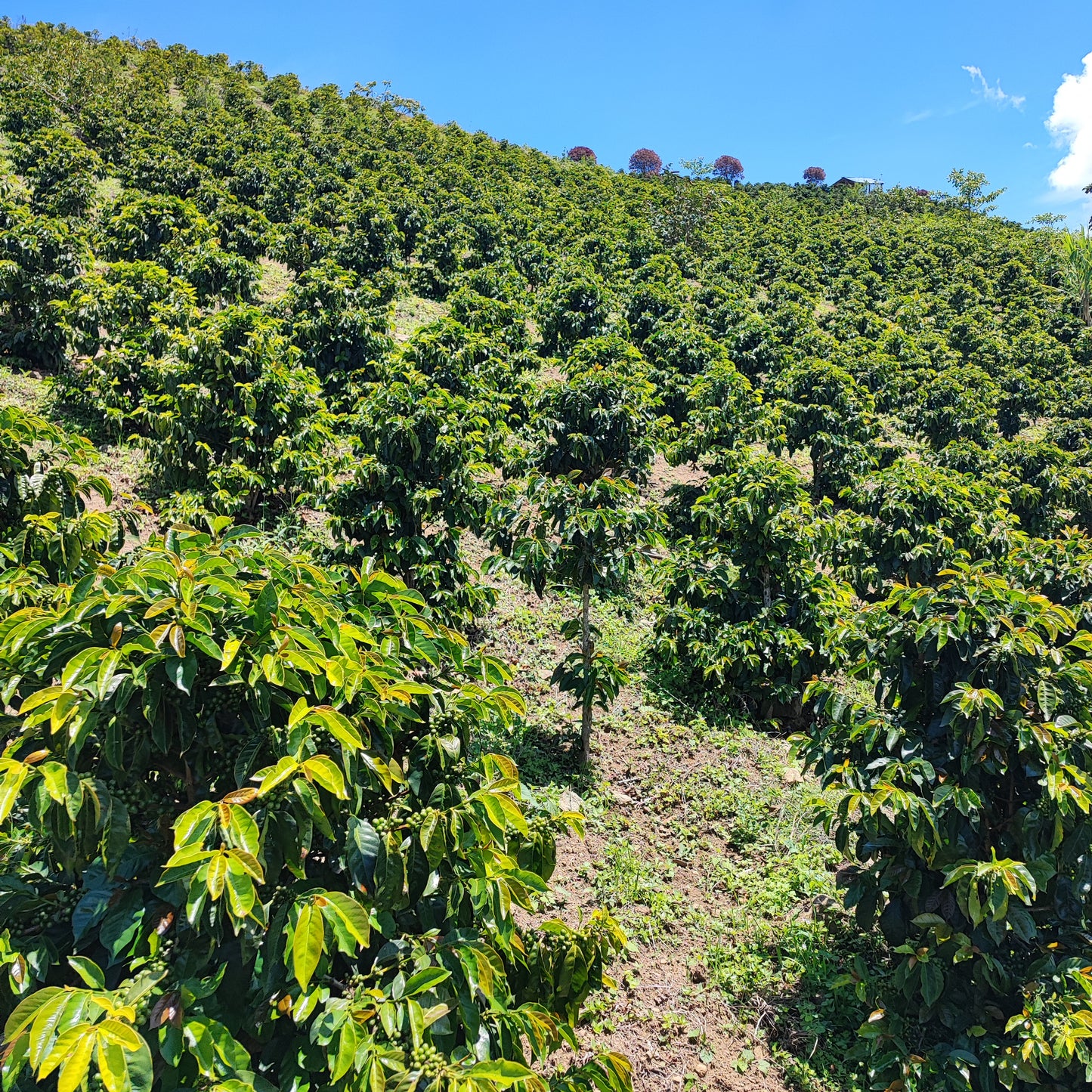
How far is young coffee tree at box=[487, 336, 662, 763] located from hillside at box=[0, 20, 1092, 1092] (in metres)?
0.05

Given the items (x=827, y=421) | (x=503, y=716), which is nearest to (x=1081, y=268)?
(x=827, y=421)

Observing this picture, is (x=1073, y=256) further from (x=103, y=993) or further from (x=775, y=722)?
(x=103, y=993)

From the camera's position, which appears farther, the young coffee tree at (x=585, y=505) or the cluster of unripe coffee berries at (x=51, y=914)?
the young coffee tree at (x=585, y=505)

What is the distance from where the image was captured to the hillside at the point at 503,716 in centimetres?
199

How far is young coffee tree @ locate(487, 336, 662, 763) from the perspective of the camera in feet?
19.9

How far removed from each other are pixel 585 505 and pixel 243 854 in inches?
185

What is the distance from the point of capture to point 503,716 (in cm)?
275

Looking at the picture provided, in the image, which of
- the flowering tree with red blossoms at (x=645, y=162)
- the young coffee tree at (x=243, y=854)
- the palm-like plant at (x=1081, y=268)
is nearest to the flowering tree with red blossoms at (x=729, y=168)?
the flowering tree with red blossoms at (x=645, y=162)

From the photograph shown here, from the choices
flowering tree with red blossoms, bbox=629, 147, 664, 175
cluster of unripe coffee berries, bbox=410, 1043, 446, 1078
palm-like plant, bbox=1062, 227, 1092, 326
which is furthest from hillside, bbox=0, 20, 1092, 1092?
flowering tree with red blossoms, bbox=629, 147, 664, 175

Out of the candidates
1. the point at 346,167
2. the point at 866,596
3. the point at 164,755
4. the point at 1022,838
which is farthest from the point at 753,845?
the point at 346,167

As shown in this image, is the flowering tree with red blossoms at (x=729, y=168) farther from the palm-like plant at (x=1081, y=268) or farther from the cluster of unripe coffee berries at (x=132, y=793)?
the cluster of unripe coffee berries at (x=132, y=793)

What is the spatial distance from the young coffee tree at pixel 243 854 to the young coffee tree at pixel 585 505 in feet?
11.6

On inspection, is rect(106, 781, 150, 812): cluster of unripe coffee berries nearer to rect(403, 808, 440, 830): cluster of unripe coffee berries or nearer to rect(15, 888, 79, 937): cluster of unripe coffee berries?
rect(15, 888, 79, 937): cluster of unripe coffee berries

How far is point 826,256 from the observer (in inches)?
1464
